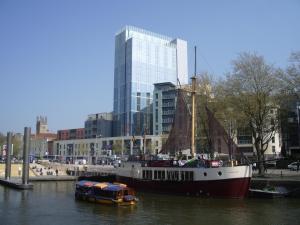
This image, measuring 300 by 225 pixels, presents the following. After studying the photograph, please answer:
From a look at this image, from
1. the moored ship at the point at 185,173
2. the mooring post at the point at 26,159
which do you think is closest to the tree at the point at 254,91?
the moored ship at the point at 185,173

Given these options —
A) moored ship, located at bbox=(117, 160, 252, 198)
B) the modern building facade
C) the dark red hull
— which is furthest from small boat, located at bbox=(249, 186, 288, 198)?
the modern building facade

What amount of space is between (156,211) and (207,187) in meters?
13.0

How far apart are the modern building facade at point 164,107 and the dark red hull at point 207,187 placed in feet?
417

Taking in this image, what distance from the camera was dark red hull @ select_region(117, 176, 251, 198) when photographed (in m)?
53.1

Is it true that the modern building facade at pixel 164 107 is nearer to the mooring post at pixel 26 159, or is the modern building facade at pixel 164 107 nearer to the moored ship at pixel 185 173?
the moored ship at pixel 185 173

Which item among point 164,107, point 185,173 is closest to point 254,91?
point 185,173

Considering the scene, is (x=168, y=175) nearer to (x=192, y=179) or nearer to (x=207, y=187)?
(x=192, y=179)

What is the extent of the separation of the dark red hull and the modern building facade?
12724 cm

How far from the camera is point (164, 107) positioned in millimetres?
194125

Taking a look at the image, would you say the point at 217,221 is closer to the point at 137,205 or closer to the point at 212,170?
the point at 137,205

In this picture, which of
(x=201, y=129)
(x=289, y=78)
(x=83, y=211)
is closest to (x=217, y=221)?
(x=83, y=211)

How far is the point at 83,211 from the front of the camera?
4450cm

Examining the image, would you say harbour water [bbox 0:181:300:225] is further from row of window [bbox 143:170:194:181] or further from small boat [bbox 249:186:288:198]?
row of window [bbox 143:170:194:181]

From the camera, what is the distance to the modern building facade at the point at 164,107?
624 feet
